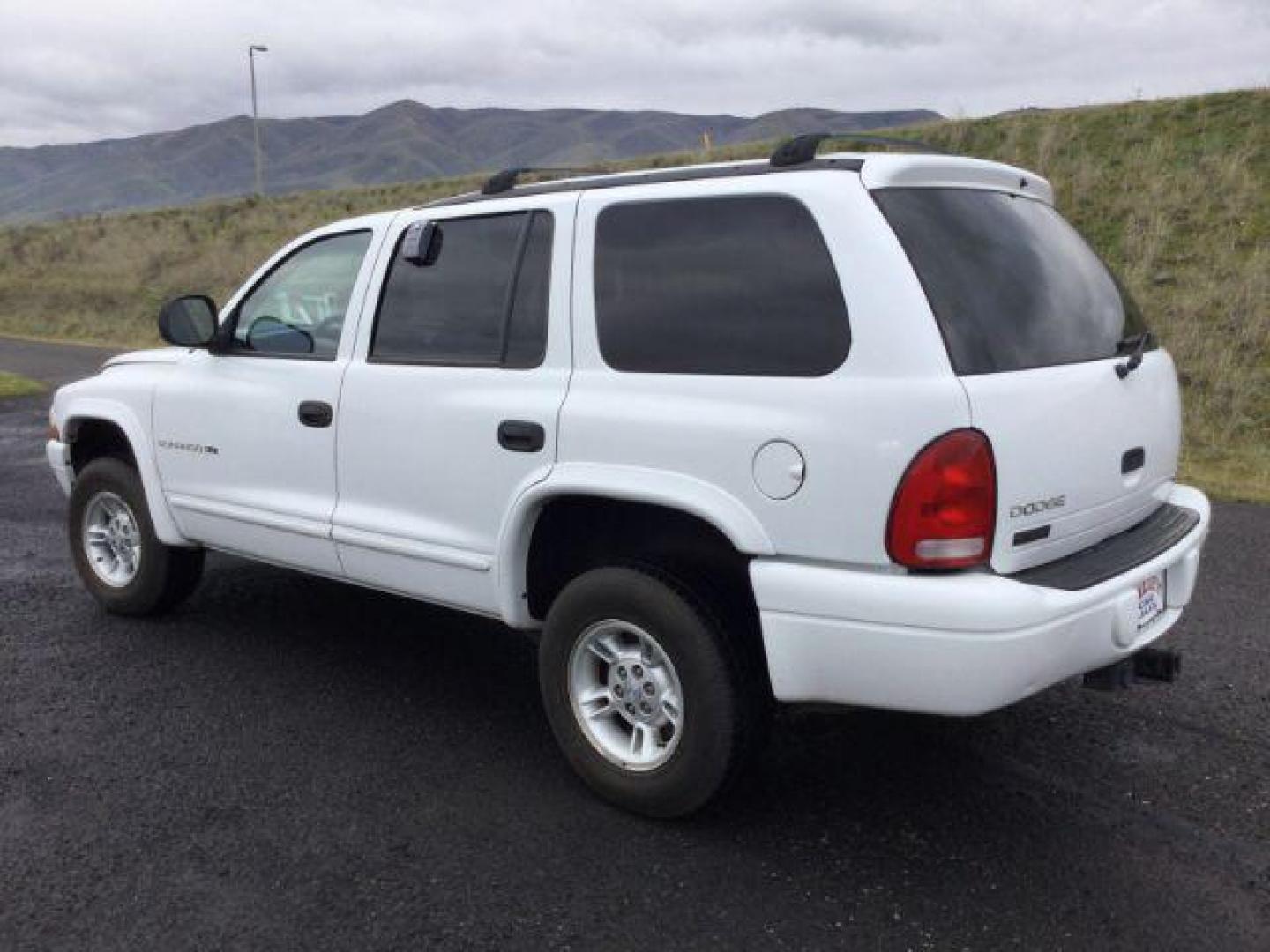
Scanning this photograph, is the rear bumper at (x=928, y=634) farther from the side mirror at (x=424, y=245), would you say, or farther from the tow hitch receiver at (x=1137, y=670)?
the side mirror at (x=424, y=245)

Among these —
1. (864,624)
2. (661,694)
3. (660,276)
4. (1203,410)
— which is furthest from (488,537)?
(1203,410)

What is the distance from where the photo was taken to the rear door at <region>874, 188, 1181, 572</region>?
289 cm

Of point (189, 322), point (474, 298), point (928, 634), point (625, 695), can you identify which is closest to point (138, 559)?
point (189, 322)

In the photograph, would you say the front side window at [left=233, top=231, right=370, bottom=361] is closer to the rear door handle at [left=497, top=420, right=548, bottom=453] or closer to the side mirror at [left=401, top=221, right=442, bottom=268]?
the side mirror at [left=401, top=221, right=442, bottom=268]

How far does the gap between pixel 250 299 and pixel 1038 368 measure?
3.16 meters

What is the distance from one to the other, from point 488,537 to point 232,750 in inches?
46.8

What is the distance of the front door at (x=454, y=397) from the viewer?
355cm

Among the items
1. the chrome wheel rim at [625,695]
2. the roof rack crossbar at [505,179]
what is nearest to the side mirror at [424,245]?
the roof rack crossbar at [505,179]

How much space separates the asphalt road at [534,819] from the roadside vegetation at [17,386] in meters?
10.2

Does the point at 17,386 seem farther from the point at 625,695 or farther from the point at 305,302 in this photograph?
the point at 625,695

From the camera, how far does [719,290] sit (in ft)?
10.5

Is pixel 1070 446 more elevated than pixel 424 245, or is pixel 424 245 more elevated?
pixel 424 245

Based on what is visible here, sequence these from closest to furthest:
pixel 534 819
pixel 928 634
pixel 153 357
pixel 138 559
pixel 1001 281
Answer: pixel 928 634 → pixel 1001 281 → pixel 534 819 → pixel 153 357 → pixel 138 559

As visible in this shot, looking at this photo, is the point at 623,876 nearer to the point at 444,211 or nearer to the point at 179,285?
the point at 444,211
